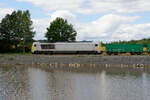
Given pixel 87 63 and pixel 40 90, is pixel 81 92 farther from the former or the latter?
pixel 87 63

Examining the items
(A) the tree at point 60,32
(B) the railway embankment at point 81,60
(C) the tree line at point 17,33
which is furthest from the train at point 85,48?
(A) the tree at point 60,32

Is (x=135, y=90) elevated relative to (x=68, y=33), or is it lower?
lower

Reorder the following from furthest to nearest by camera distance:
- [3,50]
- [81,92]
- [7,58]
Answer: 1. [3,50]
2. [7,58]
3. [81,92]

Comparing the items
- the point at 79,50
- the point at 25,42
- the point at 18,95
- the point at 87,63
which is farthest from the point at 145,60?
the point at 25,42

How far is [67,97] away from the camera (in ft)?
64.9

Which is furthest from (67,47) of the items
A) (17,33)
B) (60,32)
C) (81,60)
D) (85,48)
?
(60,32)

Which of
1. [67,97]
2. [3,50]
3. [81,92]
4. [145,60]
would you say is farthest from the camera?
[3,50]

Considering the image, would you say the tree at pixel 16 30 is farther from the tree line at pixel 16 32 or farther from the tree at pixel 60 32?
the tree at pixel 60 32

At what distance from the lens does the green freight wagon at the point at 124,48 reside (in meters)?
56.9

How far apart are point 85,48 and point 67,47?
13.8 ft

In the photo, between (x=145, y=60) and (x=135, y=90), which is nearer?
(x=135, y=90)

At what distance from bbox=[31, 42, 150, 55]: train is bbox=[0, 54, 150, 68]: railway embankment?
13.1 meters

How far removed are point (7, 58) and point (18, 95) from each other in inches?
1153

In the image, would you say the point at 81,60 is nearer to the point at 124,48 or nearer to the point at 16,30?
the point at 124,48
